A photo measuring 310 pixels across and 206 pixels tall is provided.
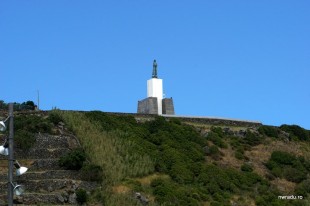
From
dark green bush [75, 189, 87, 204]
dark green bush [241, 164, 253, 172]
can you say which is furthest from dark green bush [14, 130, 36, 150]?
dark green bush [241, 164, 253, 172]

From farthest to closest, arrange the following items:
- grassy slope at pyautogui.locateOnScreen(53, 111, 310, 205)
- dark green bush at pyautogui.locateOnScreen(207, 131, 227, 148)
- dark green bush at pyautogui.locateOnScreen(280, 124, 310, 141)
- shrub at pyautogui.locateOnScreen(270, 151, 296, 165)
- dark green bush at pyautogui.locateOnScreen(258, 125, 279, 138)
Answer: dark green bush at pyautogui.locateOnScreen(280, 124, 310, 141) → dark green bush at pyautogui.locateOnScreen(258, 125, 279, 138) → dark green bush at pyautogui.locateOnScreen(207, 131, 227, 148) → shrub at pyautogui.locateOnScreen(270, 151, 296, 165) → grassy slope at pyautogui.locateOnScreen(53, 111, 310, 205)

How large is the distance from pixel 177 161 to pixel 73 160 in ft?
26.1

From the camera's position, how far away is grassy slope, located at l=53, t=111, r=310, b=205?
41.6 metres

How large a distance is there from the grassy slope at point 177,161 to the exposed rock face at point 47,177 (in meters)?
1.33

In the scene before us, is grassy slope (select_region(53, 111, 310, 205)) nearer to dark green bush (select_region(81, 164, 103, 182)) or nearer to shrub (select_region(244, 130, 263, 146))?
shrub (select_region(244, 130, 263, 146))

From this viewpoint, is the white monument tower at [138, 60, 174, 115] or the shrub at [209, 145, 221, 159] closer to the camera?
the shrub at [209, 145, 221, 159]

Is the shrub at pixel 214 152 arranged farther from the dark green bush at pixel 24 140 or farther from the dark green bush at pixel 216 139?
the dark green bush at pixel 24 140

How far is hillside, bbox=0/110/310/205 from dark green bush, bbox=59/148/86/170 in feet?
0.27

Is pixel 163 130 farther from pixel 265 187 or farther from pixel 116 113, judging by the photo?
pixel 265 187

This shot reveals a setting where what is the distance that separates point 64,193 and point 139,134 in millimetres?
12080

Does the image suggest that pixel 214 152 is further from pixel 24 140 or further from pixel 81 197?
pixel 81 197

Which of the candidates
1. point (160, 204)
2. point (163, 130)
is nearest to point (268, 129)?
point (163, 130)

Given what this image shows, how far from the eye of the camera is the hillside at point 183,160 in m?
41.4

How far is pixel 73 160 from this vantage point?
138 feet
